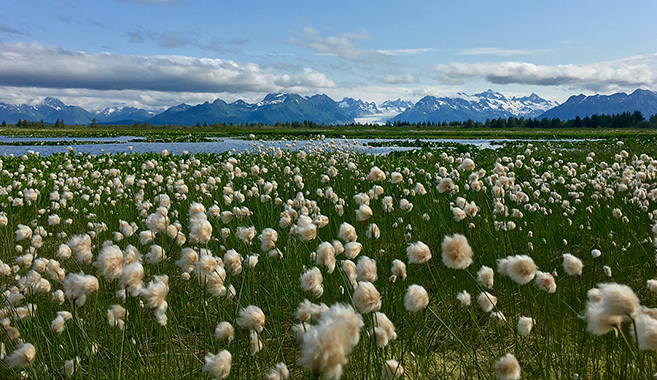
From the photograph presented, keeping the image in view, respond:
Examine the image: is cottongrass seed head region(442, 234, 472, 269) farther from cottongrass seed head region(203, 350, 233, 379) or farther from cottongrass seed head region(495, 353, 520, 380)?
cottongrass seed head region(203, 350, 233, 379)

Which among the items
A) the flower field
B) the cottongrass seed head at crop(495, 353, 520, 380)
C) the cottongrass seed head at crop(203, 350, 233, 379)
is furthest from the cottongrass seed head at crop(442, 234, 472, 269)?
the cottongrass seed head at crop(203, 350, 233, 379)

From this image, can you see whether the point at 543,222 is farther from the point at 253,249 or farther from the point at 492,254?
the point at 253,249

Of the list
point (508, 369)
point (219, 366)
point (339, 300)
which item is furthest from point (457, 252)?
point (339, 300)

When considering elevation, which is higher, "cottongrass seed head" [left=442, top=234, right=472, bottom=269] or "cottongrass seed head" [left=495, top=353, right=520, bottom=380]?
"cottongrass seed head" [left=442, top=234, right=472, bottom=269]

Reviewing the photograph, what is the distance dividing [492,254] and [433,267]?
735 mm

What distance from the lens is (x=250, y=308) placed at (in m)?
2.21

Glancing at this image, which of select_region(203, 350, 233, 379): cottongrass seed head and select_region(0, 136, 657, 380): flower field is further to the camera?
select_region(0, 136, 657, 380): flower field

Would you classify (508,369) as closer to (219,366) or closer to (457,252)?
(457,252)

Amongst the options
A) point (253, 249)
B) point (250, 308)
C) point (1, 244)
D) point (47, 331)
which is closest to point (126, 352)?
point (47, 331)

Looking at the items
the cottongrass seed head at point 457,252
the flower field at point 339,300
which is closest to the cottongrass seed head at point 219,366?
the flower field at point 339,300

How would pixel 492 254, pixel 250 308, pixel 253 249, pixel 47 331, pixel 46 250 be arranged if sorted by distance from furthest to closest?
pixel 46 250 → pixel 253 249 → pixel 492 254 → pixel 47 331 → pixel 250 308

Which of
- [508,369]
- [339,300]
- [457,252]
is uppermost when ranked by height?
[457,252]

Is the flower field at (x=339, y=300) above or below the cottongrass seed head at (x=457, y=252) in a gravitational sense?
below

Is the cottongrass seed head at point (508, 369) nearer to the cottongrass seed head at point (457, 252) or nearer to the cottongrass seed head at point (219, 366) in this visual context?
the cottongrass seed head at point (457, 252)
